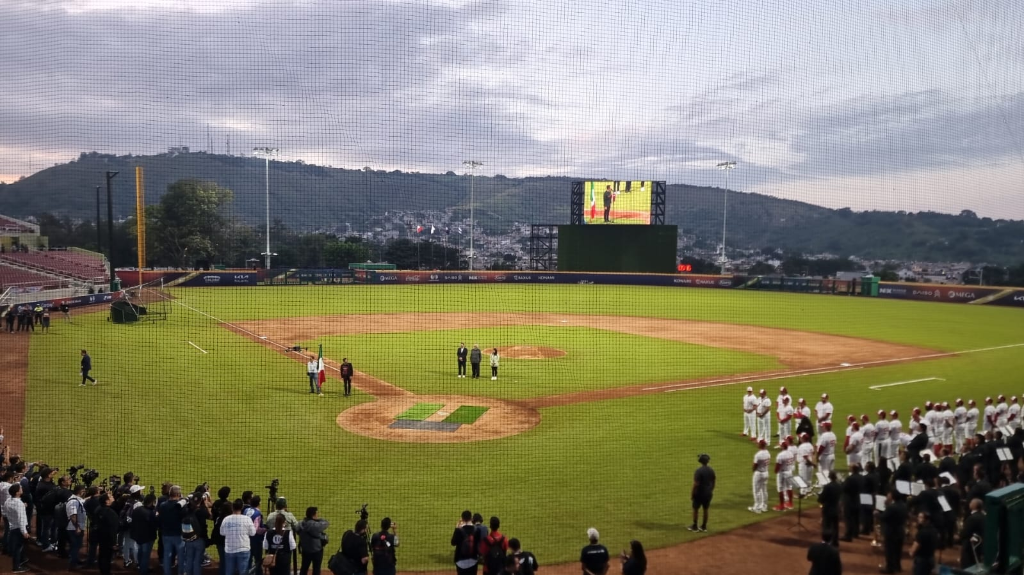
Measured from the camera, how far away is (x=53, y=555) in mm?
7504

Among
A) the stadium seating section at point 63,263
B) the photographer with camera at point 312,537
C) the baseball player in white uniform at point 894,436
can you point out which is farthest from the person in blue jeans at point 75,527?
the stadium seating section at point 63,263

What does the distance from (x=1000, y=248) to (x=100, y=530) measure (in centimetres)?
1803

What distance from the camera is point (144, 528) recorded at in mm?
6629

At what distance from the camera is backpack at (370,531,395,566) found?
5973mm

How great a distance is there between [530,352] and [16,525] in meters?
16.9

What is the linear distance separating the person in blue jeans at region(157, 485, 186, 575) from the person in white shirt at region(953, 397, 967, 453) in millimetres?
11612

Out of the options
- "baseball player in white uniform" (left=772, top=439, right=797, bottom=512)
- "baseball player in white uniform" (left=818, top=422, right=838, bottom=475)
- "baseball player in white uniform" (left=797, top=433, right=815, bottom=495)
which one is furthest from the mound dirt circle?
"baseball player in white uniform" (left=818, top=422, right=838, bottom=475)

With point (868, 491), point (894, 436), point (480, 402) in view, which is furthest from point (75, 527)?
point (894, 436)

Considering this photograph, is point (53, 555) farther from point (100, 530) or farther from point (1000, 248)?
point (1000, 248)

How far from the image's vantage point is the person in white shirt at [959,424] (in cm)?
1127

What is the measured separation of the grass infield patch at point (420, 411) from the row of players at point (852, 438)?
6482mm

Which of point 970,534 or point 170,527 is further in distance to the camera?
point 170,527

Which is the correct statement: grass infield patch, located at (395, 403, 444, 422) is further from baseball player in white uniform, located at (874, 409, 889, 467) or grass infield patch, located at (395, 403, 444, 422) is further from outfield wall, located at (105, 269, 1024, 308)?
outfield wall, located at (105, 269, 1024, 308)

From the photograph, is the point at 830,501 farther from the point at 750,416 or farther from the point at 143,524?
the point at 143,524
